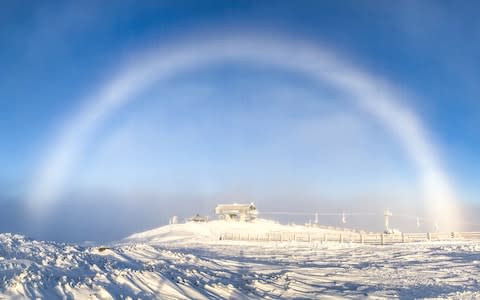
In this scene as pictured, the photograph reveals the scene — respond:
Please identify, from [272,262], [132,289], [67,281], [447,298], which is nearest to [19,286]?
[67,281]

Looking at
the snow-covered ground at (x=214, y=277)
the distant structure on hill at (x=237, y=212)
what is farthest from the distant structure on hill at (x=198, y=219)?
the snow-covered ground at (x=214, y=277)

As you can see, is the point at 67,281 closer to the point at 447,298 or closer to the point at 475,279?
the point at 447,298

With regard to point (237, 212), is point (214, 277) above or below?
below

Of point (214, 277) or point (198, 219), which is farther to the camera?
point (198, 219)

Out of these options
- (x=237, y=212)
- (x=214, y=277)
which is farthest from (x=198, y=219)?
(x=214, y=277)

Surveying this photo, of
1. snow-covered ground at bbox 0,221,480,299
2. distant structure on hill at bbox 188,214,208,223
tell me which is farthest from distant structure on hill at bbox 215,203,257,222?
snow-covered ground at bbox 0,221,480,299

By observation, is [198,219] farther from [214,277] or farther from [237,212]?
[214,277]

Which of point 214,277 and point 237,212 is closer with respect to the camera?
point 214,277

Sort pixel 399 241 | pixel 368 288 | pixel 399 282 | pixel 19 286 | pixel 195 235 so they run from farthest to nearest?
pixel 195 235 → pixel 399 241 → pixel 399 282 → pixel 368 288 → pixel 19 286
